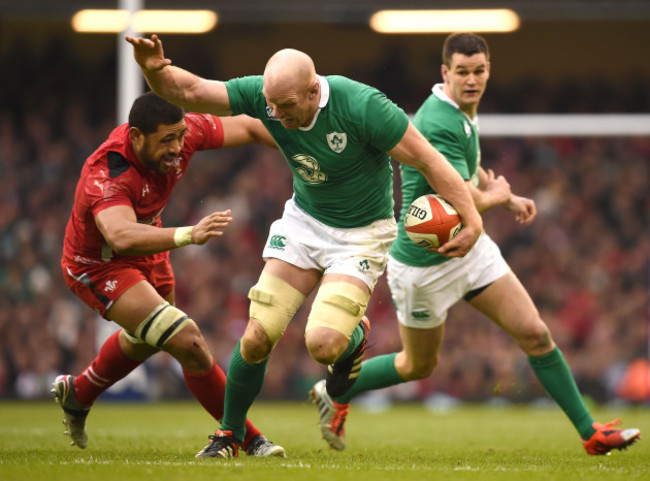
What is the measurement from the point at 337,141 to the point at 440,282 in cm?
153

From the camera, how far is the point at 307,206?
5.81m

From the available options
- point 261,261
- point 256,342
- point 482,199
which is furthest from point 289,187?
point 256,342

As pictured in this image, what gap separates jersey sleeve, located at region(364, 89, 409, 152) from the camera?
5.25m

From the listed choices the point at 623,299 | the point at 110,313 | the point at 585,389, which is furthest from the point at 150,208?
the point at 623,299

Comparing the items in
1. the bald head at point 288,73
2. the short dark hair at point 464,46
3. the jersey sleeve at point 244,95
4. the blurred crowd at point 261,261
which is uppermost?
the short dark hair at point 464,46

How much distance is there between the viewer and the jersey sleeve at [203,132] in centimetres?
620

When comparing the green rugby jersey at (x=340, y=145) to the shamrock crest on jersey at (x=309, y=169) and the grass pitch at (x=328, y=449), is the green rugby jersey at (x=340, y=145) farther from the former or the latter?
the grass pitch at (x=328, y=449)

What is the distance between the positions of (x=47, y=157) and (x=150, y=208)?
36.4 feet

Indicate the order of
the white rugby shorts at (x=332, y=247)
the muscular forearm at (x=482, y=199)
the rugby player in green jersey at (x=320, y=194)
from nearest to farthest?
the rugby player in green jersey at (x=320, y=194) < the white rugby shorts at (x=332, y=247) < the muscular forearm at (x=482, y=199)

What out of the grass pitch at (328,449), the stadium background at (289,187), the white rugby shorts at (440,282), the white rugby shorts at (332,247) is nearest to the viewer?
the grass pitch at (328,449)

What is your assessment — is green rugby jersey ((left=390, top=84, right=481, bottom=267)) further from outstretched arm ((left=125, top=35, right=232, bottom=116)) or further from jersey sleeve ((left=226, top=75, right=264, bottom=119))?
outstretched arm ((left=125, top=35, right=232, bottom=116))

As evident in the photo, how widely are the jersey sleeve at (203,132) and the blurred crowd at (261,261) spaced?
297 inches

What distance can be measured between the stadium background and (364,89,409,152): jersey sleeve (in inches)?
333

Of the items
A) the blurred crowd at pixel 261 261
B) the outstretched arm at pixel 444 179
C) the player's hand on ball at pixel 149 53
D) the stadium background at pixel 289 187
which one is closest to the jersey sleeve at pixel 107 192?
the player's hand on ball at pixel 149 53
